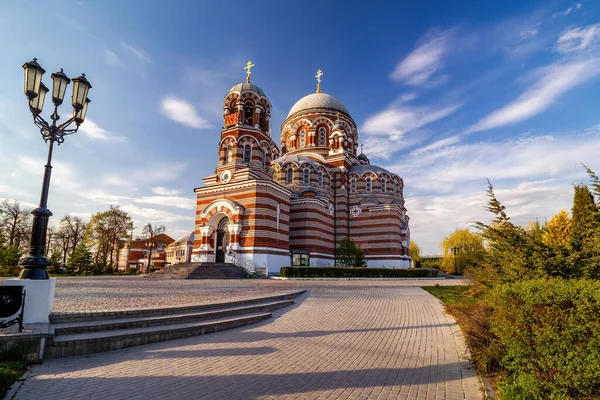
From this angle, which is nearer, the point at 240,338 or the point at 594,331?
the point at 594,331

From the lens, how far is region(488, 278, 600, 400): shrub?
3.35 m

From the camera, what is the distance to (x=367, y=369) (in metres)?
5.39

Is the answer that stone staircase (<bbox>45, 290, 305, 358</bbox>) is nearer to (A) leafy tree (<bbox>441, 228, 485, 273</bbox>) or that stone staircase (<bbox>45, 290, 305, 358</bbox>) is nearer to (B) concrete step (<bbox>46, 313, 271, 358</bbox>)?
(B) concrete step (<bbox>46, 313, 271, 358</bbox>)

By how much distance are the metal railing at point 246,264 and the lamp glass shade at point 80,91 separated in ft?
65.2

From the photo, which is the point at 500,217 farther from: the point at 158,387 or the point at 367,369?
the point at 158,387

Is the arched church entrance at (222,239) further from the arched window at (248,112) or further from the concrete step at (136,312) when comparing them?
the concrete step at (136,312)

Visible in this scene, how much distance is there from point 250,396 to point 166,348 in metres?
2.84

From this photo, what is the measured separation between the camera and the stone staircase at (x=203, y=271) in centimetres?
2350

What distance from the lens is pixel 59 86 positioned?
7164 mm

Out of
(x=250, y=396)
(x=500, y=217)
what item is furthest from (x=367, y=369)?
(x=500, y=217)

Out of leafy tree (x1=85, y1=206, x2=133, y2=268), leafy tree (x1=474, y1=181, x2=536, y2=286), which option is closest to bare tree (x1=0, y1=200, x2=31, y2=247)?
leafy tree (x1=85, y1=206, x2=133, y2=268)

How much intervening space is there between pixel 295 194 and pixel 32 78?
27598 millimetres

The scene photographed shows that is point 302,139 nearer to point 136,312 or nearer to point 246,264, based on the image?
point 246,264

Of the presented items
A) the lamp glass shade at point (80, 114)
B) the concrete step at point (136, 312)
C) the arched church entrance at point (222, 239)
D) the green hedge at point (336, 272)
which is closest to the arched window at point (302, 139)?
the arched church entrance at point (222, 239)
